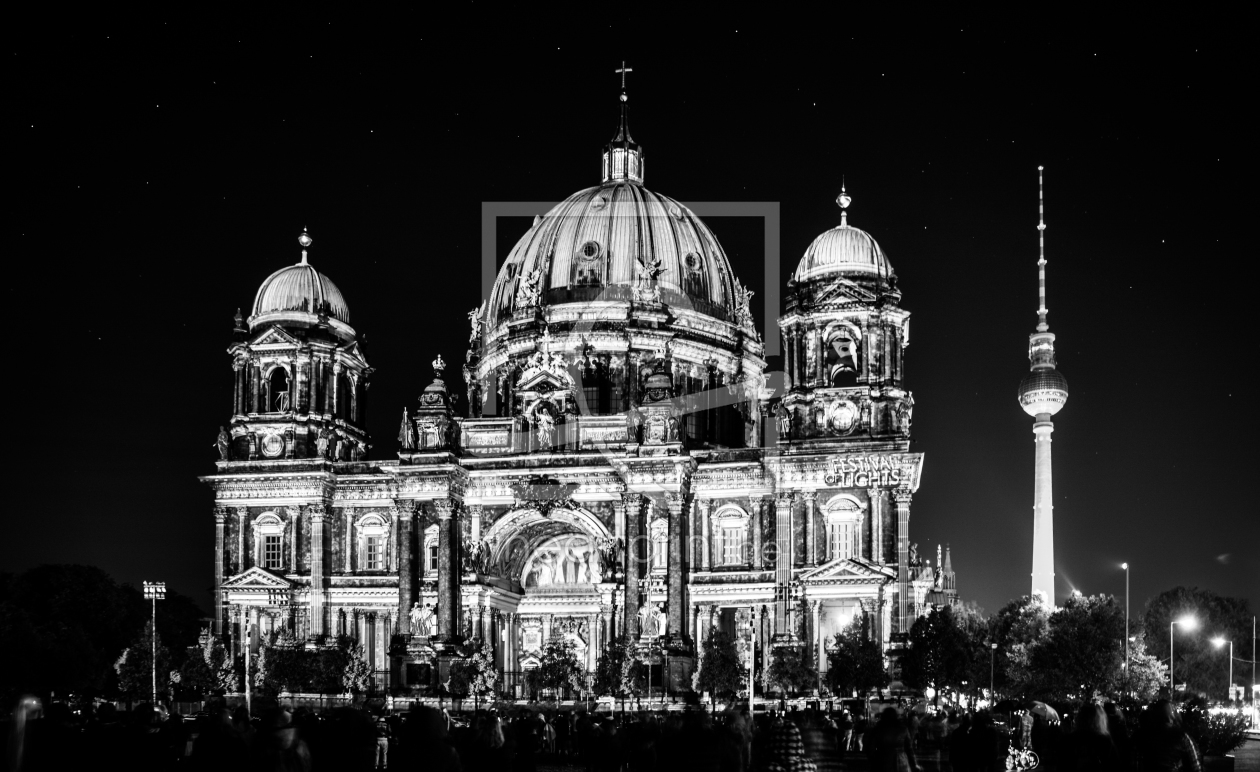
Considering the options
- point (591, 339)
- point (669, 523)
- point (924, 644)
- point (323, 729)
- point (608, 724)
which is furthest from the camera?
point (591, 339)

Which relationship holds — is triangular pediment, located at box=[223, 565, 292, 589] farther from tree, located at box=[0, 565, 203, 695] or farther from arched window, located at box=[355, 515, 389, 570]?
tree, located at box=[0, 565, 203, 695]

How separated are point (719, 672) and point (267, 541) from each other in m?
27.1

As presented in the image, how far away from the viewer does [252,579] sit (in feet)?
291

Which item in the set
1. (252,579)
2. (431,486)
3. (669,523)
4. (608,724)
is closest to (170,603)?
(252,579)

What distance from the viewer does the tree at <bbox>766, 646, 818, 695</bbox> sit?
256 ft

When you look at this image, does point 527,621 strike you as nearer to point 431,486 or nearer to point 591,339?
point 431,486

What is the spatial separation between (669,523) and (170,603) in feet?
175

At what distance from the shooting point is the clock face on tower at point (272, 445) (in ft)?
300

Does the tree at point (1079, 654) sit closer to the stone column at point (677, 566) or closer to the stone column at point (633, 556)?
the stone column at point (677, 566)

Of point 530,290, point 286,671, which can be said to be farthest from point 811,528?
point 286,671

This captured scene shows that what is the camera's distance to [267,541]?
9081cm

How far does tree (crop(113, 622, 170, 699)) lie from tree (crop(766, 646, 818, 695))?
32.2 meters

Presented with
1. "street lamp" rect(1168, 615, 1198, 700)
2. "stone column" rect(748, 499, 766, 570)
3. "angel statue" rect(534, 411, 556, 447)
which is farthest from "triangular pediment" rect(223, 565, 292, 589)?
"street lamp" rect(1168, 615, 1198, 700)

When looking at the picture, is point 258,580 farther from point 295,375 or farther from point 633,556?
point 633,556
